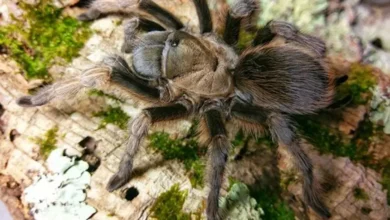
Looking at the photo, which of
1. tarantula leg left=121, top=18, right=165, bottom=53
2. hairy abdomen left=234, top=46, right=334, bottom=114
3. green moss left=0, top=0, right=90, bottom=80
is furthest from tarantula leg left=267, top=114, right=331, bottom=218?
green moss left=0, top=0, right=90, bottom=80

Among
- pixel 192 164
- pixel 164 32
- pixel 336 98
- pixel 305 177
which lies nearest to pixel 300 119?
pixel 336 98

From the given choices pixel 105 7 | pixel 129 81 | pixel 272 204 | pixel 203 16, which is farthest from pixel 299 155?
pixel 105 7

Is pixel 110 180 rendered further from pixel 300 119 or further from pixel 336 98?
pixel 336 98

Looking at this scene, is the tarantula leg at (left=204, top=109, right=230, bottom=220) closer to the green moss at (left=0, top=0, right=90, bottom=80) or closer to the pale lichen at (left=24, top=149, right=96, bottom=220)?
the pale lichen at (left=24, top=149, right=96, bottom=220)

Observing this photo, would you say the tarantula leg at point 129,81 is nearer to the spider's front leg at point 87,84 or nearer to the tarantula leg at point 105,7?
the spider's front leg at point 87,84

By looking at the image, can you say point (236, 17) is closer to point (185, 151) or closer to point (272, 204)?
point (185, 151)
